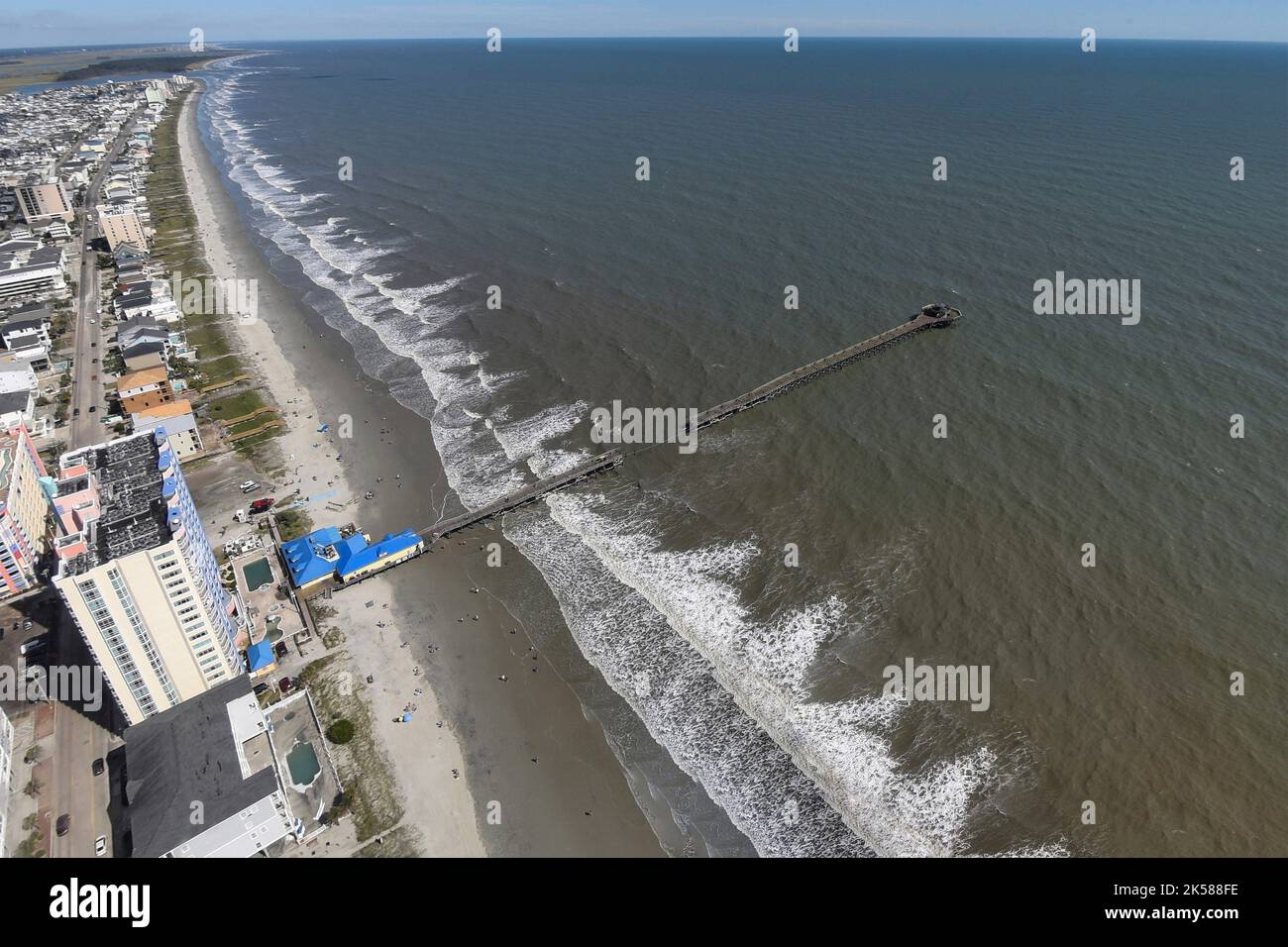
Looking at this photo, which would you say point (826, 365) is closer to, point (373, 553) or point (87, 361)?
point (373, 553)

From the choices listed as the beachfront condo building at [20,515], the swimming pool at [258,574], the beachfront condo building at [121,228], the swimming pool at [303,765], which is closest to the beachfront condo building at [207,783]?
the swimming pool at [303,765]

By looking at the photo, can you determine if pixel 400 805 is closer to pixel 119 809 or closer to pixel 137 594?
pixel 119 809

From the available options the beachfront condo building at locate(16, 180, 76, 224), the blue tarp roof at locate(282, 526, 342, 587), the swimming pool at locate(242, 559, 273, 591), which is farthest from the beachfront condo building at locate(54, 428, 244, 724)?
the beachfront condo building at locate(16, 180, 76, 224)

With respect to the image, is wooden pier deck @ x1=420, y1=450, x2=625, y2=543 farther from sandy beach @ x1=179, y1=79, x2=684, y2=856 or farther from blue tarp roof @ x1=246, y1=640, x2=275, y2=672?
blue tarp roof @ x1=246, y1=640, x2=275, y2=672

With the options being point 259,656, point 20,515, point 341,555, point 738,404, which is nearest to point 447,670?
point 259,656

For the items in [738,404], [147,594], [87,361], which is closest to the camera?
[147,594]
